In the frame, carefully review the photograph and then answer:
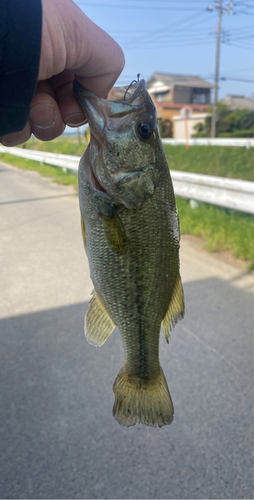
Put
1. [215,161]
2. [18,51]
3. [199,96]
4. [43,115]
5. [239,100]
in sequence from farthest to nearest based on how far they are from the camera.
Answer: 1. [239,100]
2. [199,96]
3. [215,161]
4. [43,115]
5. [18,51]

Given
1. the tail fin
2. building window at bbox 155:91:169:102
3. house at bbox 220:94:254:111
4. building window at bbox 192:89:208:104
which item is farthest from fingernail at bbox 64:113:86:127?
house at bbox 220:94:254:111

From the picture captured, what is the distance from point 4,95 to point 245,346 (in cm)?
307

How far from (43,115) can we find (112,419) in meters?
2.23

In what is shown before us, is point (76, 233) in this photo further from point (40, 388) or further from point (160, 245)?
point (160, 245)

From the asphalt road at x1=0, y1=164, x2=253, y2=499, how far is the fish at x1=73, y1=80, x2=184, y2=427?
55.3 inches

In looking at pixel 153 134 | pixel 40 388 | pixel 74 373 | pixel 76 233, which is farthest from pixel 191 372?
pixel 76 233

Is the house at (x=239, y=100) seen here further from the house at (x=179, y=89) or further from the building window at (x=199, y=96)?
the house at (x=179, y=89)

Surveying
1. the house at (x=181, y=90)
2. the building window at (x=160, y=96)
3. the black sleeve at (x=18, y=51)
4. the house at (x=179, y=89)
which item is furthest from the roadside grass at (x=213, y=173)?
the building window at (x=160, y=96)

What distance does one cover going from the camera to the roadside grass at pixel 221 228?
5285mm

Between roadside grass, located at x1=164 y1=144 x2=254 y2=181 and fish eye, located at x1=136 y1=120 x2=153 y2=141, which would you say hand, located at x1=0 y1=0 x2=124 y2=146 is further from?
roadside grass, located at x1=164 y1=144 x2=254 y2=181

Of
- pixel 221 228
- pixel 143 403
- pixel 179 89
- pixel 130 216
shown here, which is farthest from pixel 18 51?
pixel 179 89

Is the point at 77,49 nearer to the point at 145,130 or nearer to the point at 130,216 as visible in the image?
the point at 145,130

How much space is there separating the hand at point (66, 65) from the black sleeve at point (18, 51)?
0.08 meters

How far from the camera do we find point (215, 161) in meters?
16.7
